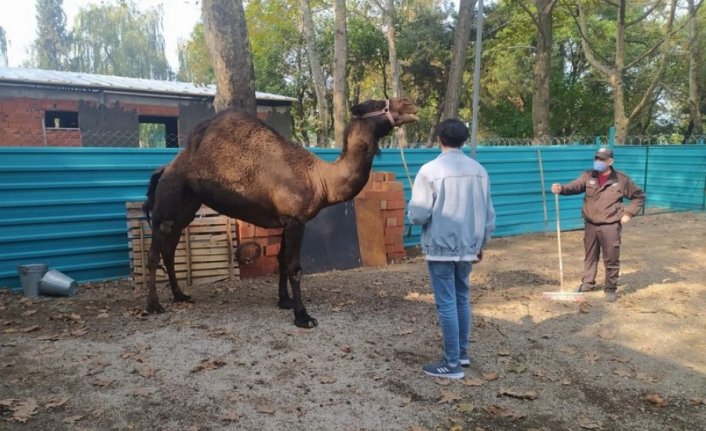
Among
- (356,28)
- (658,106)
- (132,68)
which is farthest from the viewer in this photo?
(132,68)

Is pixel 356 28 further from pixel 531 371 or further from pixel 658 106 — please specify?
pixel 531 371

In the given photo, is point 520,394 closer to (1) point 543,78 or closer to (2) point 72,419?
(2) point 72,419

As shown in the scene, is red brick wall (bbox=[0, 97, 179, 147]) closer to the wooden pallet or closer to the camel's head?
the wooden pallet

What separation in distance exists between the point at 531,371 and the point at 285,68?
1123 inches

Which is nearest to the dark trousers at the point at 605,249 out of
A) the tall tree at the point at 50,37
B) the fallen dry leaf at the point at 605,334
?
the fallen dry leaf at the point at 605,334

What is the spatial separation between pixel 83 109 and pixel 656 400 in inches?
698

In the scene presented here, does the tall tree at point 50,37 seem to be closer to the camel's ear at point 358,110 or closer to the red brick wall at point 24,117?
the red brick wall at point 24,117

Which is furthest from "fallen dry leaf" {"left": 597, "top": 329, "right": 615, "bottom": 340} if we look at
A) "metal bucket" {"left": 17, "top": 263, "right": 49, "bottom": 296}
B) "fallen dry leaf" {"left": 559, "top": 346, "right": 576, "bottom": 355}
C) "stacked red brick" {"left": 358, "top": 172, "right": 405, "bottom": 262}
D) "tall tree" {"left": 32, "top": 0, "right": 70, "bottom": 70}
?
"tall tree" {"left": 32, "top": 0, "right": 70, "bottom": 70}

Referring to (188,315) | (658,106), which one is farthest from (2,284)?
(658,106)

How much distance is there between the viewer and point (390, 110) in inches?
203

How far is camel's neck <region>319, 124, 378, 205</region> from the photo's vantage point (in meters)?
5.18

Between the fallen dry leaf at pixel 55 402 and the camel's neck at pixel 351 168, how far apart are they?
2.89 metres

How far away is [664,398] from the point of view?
13.1ft

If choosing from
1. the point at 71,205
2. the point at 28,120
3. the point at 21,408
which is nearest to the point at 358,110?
the point at 21,408
